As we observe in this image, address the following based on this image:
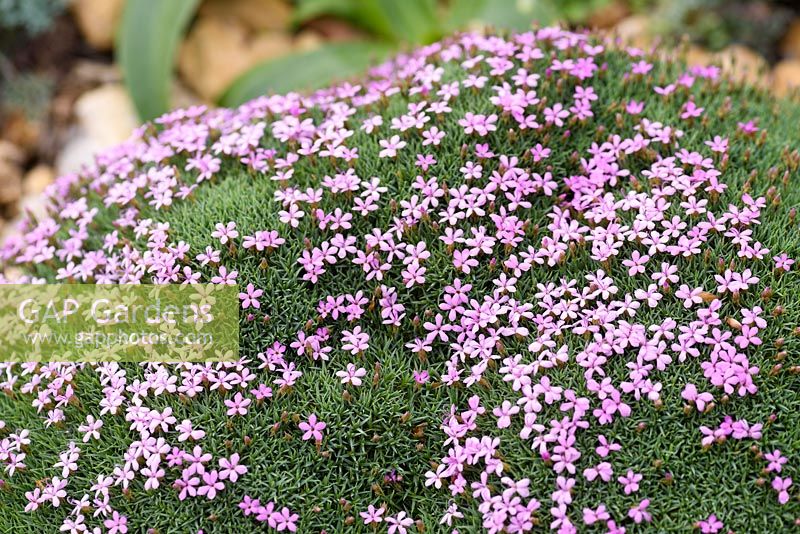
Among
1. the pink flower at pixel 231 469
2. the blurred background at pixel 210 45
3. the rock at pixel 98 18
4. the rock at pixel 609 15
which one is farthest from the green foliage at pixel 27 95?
the pink flower at pixel 231 469

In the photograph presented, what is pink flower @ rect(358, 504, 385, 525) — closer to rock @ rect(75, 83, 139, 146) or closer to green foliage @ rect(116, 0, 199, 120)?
green foliage @ rect(116, 0, 199, 120)

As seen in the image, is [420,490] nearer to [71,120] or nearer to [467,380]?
[467,380]

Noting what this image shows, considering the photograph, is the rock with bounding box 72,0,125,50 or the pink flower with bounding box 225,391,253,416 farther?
the rock with bounding box 72,0,125,50

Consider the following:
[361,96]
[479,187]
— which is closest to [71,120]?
[361,96]

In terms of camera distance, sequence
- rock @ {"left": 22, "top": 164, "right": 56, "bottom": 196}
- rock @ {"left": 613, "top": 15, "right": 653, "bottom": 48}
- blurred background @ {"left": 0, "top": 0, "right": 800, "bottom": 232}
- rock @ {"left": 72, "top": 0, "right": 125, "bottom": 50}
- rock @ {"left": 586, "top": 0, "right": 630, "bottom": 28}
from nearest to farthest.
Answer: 1. blurred background @ {"left": 0, "top": 0, "right": 800, "bottom": 232}
2. rock @ {"left": 22, "top": 164, "right": 56, "bottom": 196}
3. rock @ {"left": 72, "top": 0, "right": 125, "bottom": 50}
4. rock @ {"left": 613, "top": 15, "right": 653, "bottom": 48}
5. rock @ {"left": 586, "top": 0, "right": 630, "bottom": 28}

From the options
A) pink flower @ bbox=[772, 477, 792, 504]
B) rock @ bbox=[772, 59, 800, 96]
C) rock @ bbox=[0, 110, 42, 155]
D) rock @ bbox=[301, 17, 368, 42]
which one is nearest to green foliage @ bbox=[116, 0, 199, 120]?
rock @ bbox=[0, 110, 42, 155]
